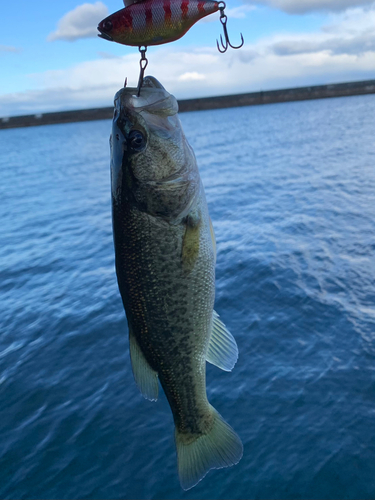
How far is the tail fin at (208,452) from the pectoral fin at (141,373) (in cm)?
43

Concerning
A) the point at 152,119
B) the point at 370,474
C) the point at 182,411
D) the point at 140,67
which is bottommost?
the point at 370,474

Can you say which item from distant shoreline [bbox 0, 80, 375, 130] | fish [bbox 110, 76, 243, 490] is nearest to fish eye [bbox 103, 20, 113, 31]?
fish [bbox 110, 76, 243, 490]

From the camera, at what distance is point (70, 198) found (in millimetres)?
25219

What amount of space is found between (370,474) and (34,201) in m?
23.8

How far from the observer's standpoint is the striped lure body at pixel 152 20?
8.18 ft

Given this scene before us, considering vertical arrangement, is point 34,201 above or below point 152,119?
below

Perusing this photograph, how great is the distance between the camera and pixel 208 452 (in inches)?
115

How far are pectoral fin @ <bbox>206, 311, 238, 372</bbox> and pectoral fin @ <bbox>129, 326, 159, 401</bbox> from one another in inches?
17.0

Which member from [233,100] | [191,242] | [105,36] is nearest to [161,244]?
[191,242]

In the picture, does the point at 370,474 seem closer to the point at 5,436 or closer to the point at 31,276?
the point at 5,436

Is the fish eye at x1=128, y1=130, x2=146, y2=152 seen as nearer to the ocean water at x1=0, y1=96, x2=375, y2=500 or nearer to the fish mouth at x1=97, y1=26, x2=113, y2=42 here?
the fish mouth at x1=97, y1=26, x2=113, y2=42

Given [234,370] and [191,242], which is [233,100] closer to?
[234,370]

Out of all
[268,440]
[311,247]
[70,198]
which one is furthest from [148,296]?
[70,198]

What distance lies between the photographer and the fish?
2670 millimetres
